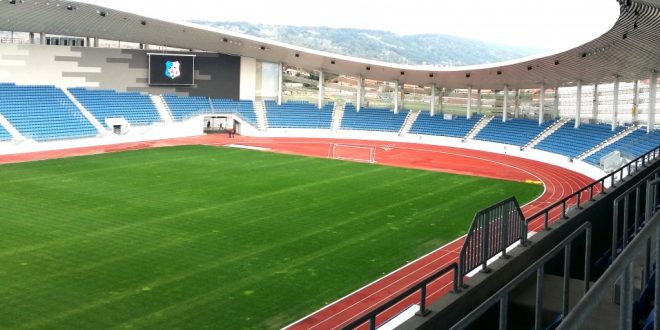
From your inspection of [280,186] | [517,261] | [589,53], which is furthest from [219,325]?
[589,53]

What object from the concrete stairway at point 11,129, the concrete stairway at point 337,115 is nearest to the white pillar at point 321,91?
the concrete stairway at point 337,115

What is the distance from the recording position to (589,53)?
32.9 metres

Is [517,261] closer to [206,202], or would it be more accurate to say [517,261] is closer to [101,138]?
[206,202]

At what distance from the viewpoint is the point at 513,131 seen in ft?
158

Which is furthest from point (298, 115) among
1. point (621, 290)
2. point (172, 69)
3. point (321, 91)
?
point (621, 290)

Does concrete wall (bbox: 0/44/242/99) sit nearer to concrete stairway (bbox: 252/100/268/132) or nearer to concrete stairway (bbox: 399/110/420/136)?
concrete stairway (bbox: 252/100/268/132)

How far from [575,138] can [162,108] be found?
2819cm

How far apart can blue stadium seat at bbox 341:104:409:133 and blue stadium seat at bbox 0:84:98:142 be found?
20101 millimetres

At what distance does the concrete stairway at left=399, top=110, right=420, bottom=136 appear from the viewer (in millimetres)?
52625

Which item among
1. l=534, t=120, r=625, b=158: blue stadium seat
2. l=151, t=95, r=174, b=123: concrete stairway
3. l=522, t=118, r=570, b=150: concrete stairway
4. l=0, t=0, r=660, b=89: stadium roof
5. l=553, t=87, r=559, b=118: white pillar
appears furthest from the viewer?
l=151, t=95, r=174, b=123: concrete stairway

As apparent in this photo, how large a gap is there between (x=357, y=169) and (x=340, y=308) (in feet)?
69.9

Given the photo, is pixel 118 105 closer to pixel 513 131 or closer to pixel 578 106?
pixel 513 131

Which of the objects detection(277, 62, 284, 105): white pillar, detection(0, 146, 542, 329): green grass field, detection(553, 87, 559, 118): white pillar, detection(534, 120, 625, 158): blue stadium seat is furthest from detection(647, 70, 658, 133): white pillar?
detection(277, 62, 284, 105): white pillar

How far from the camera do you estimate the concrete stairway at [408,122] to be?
173ft
